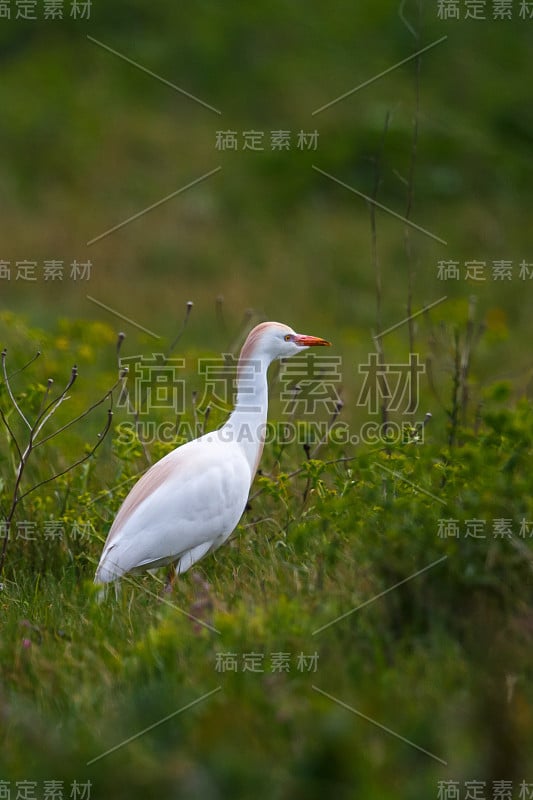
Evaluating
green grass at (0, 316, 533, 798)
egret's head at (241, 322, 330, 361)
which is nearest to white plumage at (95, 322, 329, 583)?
egret's head at (241, 322, 330, 361)

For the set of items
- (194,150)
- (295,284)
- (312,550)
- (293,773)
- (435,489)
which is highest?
(194,150)

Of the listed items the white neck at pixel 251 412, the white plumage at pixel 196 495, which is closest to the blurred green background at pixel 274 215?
the white plumage at pixel 196 495

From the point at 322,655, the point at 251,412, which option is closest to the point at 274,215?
the point at 251,412

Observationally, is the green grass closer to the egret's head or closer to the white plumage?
the white plumage

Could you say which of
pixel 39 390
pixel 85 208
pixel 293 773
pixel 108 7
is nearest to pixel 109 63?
pixel 108 7

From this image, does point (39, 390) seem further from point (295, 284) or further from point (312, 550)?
point (295, 284)

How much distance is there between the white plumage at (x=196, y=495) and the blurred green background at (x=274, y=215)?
267mm

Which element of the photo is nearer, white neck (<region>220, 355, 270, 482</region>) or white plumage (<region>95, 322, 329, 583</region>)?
white plumage (<region>95, 322, 329, 583</region>)

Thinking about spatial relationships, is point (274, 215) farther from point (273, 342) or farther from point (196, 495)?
point (196, 495)

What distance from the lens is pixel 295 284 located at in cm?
1348

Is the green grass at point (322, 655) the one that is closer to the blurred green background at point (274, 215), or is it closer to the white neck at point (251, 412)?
the blurred green background at point (274, 215)

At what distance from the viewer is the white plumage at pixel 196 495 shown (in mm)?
4875

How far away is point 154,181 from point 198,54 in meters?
3.09

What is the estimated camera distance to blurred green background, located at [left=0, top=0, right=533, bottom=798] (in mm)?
3936
